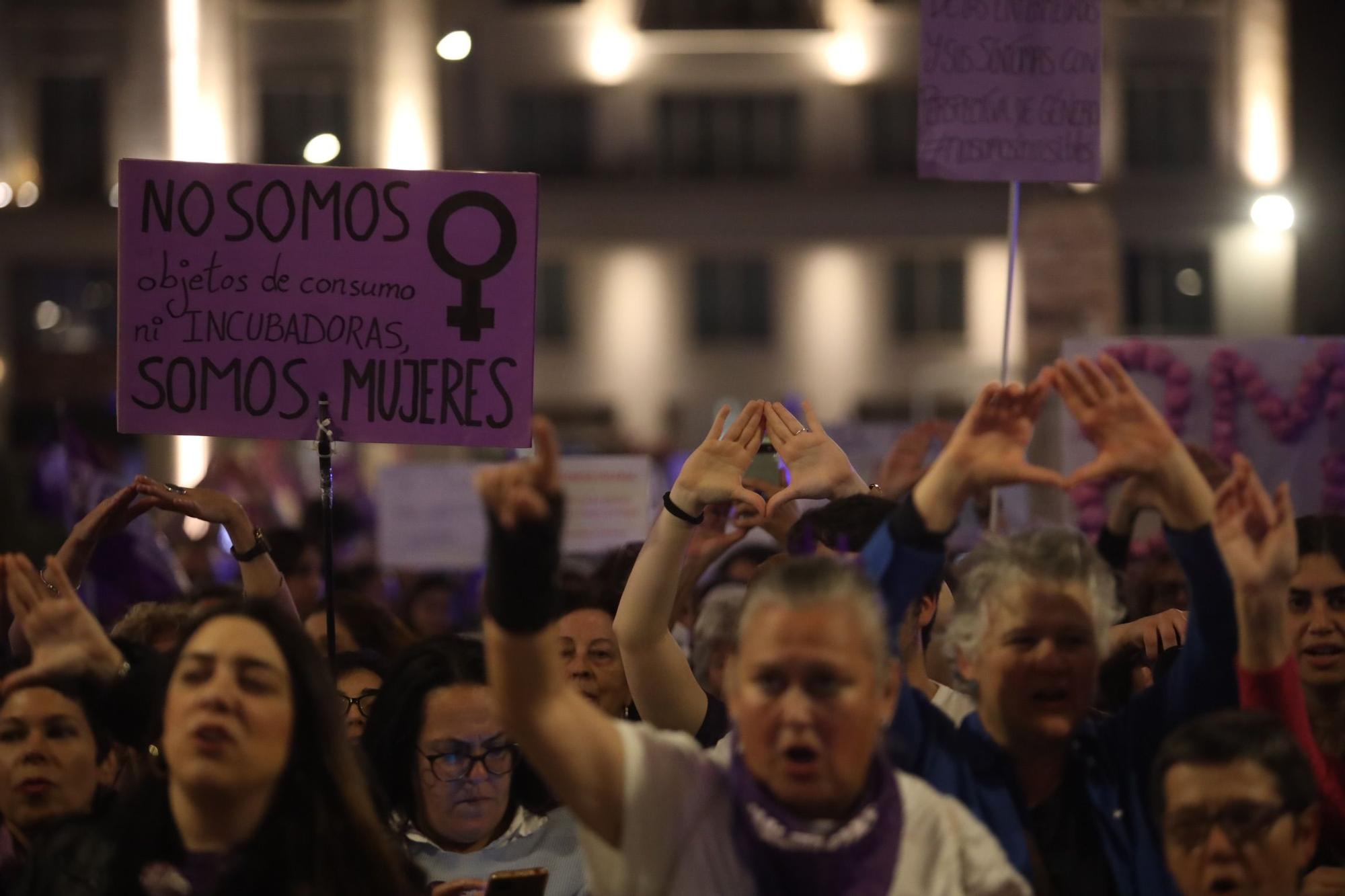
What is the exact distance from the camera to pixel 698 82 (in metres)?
36.9

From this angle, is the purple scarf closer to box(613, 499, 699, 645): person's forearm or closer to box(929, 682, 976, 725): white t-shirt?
box(929, 682, 976, 725): white t-shirt

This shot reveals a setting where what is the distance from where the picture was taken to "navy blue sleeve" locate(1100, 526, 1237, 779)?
3.22m

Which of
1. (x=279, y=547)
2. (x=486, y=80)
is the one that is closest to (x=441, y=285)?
(x=279, y=547)

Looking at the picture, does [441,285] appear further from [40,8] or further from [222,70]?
[40,8]

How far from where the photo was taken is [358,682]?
483 cm

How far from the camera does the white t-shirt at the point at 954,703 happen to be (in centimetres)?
373

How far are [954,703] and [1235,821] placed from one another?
0.92m

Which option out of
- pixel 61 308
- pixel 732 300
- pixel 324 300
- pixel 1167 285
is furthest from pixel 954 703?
pixel 61 308

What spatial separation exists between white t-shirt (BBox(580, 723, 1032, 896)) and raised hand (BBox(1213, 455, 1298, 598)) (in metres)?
0.66

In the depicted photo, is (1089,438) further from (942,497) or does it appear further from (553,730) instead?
(553,730)

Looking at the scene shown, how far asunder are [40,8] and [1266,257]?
79.6 feet

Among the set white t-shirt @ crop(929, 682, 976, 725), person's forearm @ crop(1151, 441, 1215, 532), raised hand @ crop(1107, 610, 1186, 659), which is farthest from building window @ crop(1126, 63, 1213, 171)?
person's forearm @ crop(1151, 441, 1215, 532)

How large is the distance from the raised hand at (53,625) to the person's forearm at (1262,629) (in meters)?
2.19

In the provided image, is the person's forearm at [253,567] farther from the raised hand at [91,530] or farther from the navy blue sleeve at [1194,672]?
the navy blue sleeve at [1194,672]
